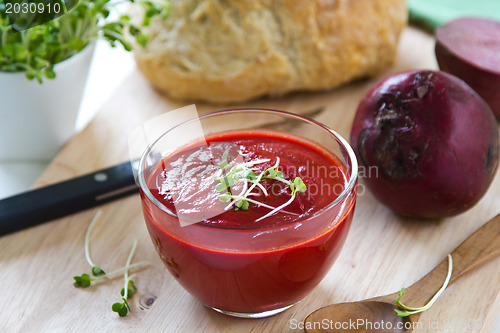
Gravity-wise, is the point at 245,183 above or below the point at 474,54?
above

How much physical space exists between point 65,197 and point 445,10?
2035 mm

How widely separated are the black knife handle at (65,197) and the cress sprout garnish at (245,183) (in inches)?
24.6

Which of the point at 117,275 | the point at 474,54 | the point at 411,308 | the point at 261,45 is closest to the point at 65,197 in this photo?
the point at 117,275

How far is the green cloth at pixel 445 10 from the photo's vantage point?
2.84 metres

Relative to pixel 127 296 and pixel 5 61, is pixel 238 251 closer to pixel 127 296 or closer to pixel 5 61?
pixel 127 296

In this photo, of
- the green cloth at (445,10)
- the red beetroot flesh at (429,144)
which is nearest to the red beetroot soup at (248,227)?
the red beetroot flesh at (429,144)

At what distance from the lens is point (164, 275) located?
5.53 feet

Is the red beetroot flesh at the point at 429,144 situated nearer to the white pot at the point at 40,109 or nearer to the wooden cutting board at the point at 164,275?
the wooden cutting board at the point at 164,275

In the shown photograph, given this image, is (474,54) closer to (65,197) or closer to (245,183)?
(245,183)

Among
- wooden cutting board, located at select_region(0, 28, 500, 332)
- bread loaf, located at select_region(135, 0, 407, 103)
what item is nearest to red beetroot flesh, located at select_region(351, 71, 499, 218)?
wooden cutting board, located at select_region(0, 28, 500, 332)

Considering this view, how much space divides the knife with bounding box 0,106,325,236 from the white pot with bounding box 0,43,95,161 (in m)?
0.33

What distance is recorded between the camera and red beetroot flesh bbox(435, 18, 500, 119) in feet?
7.16

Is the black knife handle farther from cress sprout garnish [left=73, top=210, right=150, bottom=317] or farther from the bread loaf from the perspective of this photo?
the bread loaf

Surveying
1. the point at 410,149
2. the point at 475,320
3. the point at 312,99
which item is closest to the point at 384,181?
the point at 410,149
